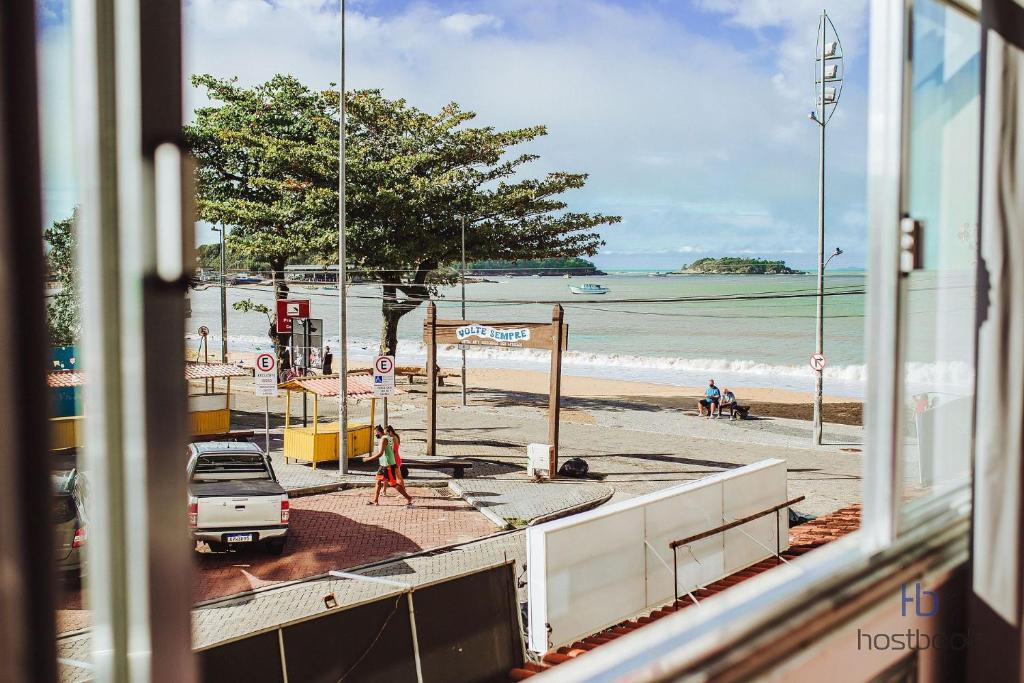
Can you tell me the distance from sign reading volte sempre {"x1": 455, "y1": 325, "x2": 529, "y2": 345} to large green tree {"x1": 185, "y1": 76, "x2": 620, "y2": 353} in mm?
8570

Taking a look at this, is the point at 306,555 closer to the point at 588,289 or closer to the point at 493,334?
the point at 493,334

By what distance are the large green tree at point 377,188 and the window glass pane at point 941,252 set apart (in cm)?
2054

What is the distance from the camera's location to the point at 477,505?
429 inches

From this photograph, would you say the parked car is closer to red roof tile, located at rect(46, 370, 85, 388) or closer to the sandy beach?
red roof tile, located at rect(46, 370, 85, 388)

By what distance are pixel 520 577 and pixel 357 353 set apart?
43.5 metres

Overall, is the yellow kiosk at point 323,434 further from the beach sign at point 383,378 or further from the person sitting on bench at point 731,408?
the person sitting on bench at point 731,408

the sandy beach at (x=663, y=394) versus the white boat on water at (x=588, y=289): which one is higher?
the white boat on water at (x=588, y=289)

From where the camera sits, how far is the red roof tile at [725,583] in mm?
4777

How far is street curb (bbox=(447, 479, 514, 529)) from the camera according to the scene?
32.9ft

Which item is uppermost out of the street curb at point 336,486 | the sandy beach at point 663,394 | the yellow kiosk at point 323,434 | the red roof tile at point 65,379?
the red roof tile at point 65,379

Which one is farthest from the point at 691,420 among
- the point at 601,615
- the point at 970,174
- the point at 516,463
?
the point at 970,174

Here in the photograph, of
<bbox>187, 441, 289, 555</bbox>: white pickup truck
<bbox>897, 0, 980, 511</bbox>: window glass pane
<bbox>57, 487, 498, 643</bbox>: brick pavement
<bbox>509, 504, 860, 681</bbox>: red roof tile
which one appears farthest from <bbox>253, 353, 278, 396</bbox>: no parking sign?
<bbox>897, 0, 980, 511</bbox>: window glass pane

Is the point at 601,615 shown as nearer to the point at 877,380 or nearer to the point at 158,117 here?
the point at 877,380

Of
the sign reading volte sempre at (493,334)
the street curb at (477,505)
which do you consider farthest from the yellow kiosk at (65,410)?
the sign reading volte sempre at (493,334)
